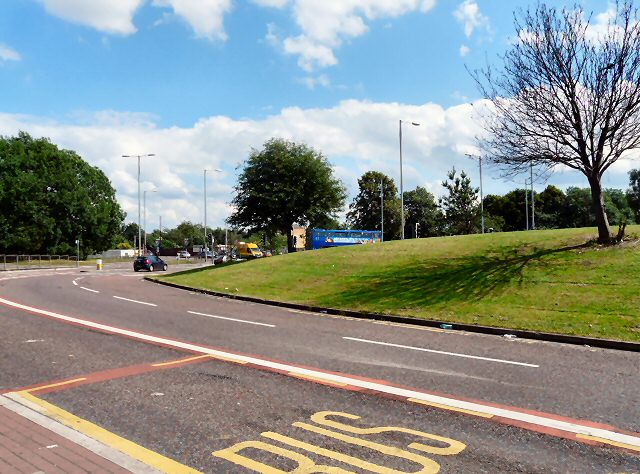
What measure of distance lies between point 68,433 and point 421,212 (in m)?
91.1

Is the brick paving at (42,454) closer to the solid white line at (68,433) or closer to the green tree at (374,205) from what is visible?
the solid white line at (68,433)

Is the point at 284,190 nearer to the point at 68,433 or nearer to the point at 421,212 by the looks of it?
the point at 68,433

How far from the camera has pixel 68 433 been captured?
16.0 ft

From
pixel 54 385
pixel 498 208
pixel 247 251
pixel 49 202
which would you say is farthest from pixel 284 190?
pixel 498 208

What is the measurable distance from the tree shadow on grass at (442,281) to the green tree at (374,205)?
199 ft

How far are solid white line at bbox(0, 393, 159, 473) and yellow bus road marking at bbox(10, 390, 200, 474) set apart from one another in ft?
0.18

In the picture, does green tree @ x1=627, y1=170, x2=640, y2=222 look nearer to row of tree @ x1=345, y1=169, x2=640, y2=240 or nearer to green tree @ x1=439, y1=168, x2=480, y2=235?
row of tree @ x1=345, y1=169, x2=640, y2=240

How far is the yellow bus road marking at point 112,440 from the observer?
4.20m

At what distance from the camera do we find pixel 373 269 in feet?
71.4

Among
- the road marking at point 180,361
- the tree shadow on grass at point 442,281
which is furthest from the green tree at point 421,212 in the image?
the road marking at point 180,361

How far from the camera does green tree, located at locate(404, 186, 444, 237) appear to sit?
9187cm

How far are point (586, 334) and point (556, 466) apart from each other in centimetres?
757

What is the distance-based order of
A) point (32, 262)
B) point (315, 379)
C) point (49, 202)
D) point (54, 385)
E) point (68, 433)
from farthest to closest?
1. point (49, 202)
2. point (32, 262)
3. point (315, 379)
4. point (54, 385)
5. point (68, 433)

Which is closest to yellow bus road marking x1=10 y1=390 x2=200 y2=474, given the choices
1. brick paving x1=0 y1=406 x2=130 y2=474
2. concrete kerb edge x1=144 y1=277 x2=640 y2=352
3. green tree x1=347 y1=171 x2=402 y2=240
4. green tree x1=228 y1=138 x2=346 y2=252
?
brick paving x1=0 y1=406 x2=130 y2=474
